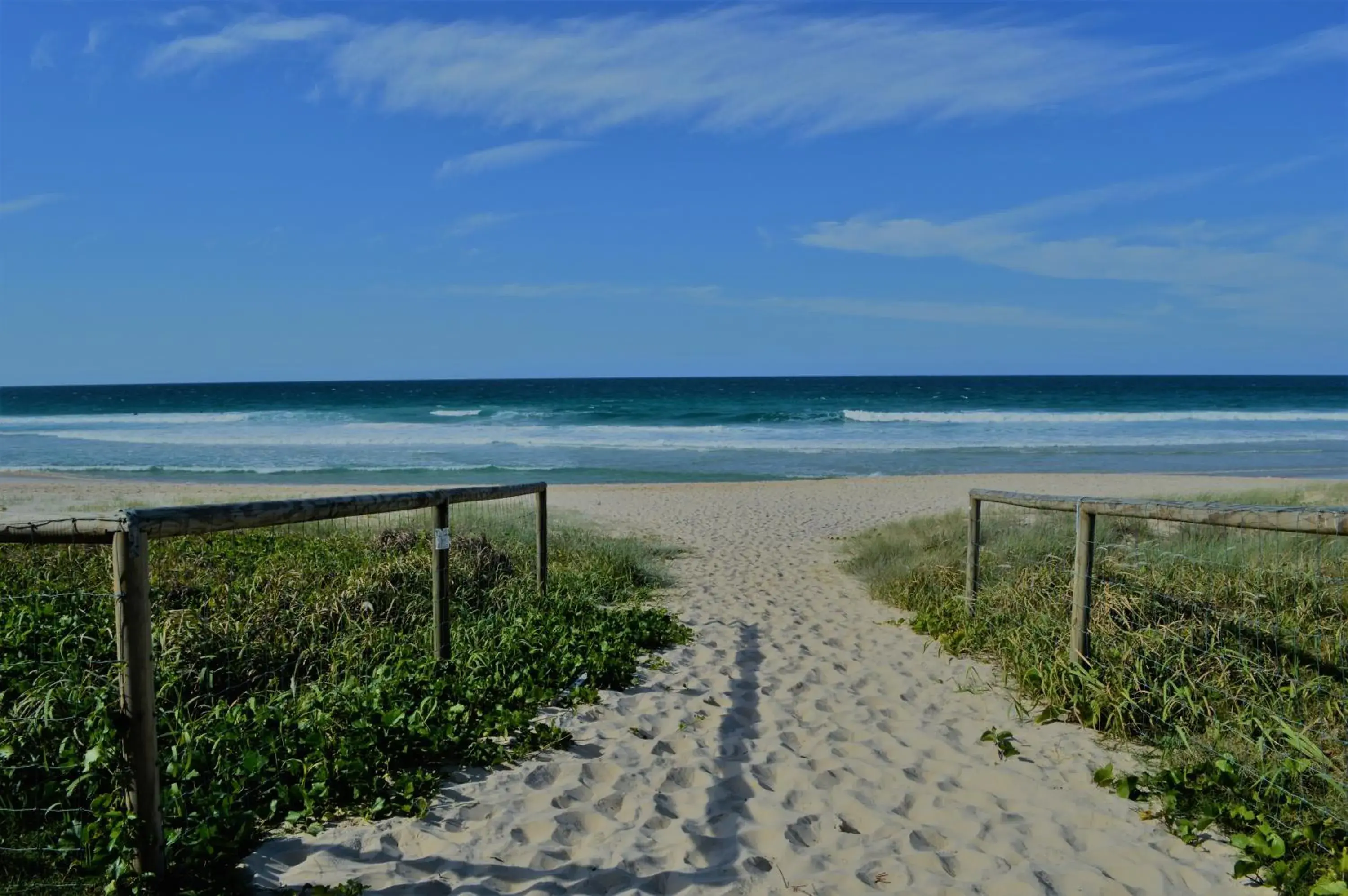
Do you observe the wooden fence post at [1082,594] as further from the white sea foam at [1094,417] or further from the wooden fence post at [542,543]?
the white sea foam at [1094,417]

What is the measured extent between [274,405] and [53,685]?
69.9m

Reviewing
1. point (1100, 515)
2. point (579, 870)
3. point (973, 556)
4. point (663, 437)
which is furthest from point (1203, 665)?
point (663, 437)

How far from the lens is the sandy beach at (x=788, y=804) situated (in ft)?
11.3

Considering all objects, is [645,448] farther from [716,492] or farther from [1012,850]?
[1012,850]

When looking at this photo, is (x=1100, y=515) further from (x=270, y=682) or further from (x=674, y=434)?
(x=674, y=434)

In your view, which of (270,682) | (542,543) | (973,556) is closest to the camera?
(270,682)

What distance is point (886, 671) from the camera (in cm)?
644

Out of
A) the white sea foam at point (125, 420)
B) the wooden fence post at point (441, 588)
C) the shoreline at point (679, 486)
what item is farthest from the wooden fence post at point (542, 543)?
the white sea foam at point (125, 420)

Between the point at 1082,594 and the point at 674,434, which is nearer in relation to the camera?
the point at 1082,594

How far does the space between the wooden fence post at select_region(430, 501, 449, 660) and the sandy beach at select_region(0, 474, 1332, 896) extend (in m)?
1.07

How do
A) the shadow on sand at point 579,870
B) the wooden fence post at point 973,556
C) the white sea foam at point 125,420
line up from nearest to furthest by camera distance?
1. the shadow on sand at point 579,870
2. the wooden fence post at point 973,556
3. the white sea foam at point 125,420

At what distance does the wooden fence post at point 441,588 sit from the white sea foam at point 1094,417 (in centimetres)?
4542

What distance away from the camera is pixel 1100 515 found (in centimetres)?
577

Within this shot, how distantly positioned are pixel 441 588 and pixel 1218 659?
14.8ft
